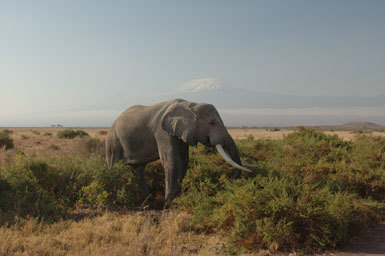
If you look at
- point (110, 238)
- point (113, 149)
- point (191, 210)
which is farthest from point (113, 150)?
point (110, 238)

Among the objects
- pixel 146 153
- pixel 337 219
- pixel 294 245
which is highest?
pixel 146 153

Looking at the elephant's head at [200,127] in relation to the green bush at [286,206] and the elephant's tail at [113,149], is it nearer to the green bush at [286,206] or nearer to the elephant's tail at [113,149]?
the green bush at [286,206]

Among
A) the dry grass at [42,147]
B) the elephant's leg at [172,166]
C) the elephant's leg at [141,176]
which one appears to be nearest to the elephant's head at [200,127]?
the elephant's leg at [172,166]

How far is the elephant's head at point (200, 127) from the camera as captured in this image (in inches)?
241

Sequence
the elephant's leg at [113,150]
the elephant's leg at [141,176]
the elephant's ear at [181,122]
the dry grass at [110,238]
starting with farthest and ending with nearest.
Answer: the elephant's leg at [113,150] → the elephant's leg at [141,176] → the elephant's ear at [181,122] → the dry grass at [110,238]

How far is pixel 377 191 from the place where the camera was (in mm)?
6809

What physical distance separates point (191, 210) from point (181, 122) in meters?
1.74

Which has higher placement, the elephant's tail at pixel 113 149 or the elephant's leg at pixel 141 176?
the elephant's tail at pixel 113 149

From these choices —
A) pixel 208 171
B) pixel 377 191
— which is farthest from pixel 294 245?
pixel 377 191

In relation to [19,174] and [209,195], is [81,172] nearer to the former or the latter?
[19,174]

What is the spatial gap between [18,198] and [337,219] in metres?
5.64

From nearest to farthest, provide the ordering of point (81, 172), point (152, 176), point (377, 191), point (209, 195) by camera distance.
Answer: point (209, 195) → point (377, 191) → point (81, 172) → point (152, 176)

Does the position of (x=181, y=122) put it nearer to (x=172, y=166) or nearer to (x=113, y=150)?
(x=172, y=166)

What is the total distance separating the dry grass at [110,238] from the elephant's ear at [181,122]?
152 cm
